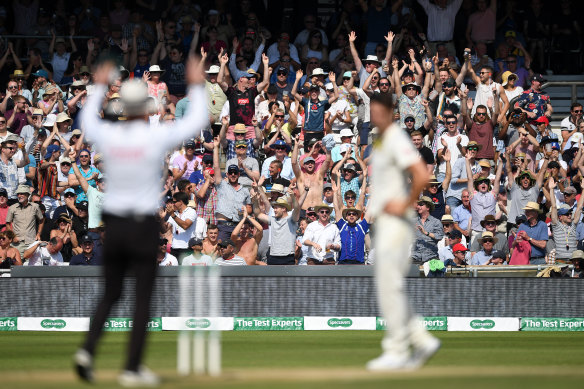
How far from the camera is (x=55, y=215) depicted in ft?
69.7

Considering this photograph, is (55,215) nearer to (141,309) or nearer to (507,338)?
(507,338)

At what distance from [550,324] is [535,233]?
9.57 ft

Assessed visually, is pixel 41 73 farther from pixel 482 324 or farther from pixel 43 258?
pixel 482 324

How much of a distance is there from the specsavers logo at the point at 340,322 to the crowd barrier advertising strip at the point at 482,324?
5.52 ft

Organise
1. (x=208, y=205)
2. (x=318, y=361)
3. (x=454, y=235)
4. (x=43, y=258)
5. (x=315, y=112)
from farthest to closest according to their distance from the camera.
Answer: (x=315, y=112) < (x=208, y=205) < (x=43, y=258) < (x=454, y=235) < (x=318, y=361)

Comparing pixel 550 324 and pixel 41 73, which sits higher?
pixel 41 73

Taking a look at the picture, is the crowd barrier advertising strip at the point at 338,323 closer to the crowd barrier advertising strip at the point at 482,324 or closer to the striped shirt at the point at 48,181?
the crowd barrier advertising strip at the point at 482,324

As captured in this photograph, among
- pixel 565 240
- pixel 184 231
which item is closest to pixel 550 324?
pixel 565 240

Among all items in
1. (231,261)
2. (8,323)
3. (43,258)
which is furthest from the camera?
(43,258)

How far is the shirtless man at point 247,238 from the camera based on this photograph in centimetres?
2012

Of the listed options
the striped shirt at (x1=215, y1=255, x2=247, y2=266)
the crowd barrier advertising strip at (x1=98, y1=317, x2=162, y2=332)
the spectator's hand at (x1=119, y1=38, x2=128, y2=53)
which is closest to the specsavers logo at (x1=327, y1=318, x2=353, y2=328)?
the striped shirt at (x1=215, y1=255, x2=247, y2=266)

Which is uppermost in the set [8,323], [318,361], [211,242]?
[211,242]

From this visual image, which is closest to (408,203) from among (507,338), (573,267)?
(507,338)

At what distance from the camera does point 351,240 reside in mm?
19719
